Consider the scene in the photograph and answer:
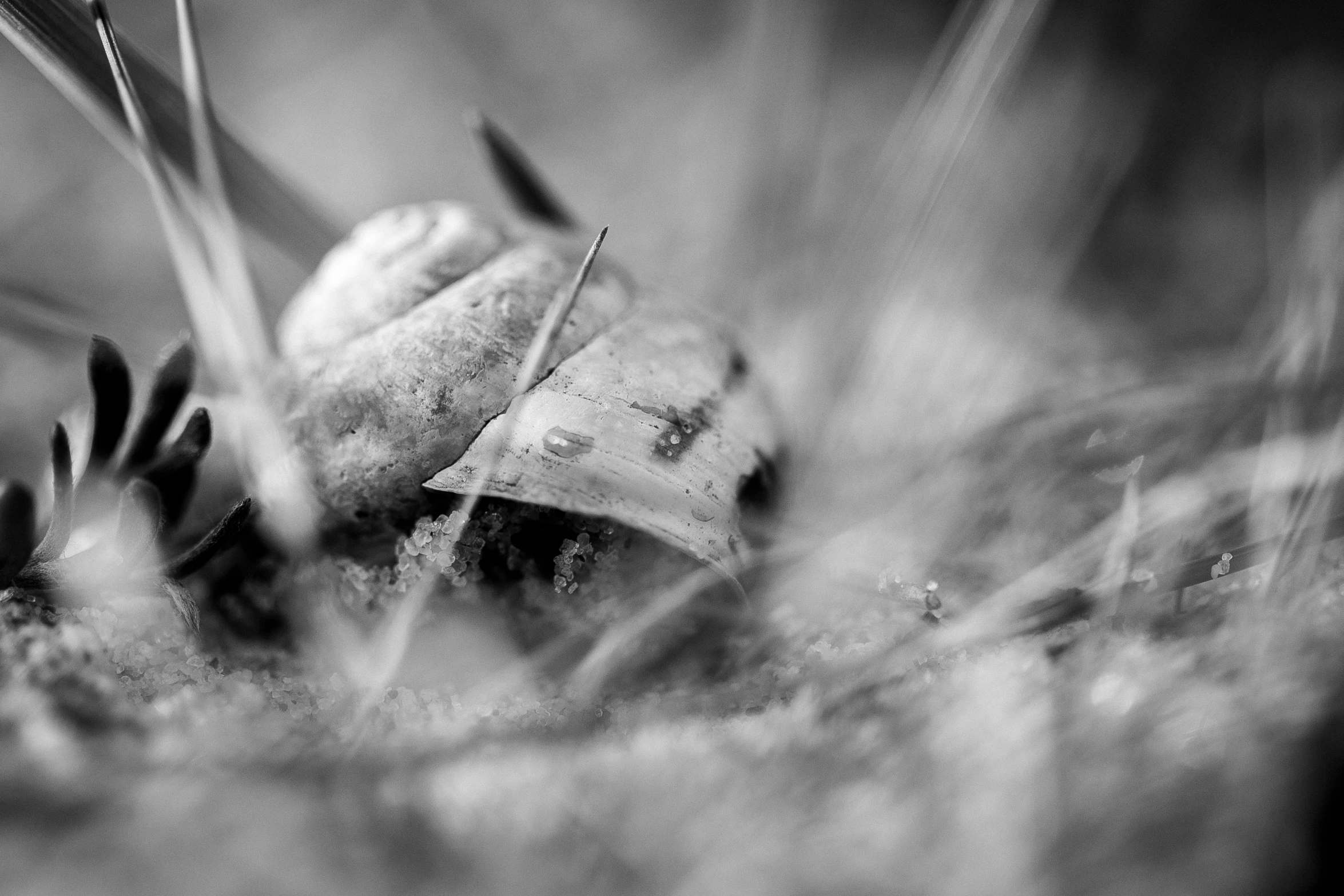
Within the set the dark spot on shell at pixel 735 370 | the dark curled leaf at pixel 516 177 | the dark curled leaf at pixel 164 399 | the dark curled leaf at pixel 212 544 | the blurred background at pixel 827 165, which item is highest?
the blurred background at pixel 827 165

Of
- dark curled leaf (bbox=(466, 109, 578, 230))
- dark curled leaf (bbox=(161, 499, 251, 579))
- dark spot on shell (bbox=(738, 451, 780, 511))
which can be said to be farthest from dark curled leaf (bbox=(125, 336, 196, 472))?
dark spot on shell (bbox=(738, 451, 780, 511))

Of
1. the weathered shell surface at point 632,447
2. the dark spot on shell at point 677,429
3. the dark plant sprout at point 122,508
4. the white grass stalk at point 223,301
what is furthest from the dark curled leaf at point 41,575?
the dark spot on shell at point 677,429

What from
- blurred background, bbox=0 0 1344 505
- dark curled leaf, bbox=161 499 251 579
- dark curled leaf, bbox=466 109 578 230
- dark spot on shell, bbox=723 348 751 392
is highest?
blurred background, bbox=0 0 1344 505

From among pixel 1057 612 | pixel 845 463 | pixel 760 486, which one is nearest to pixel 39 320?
pixel 760 486

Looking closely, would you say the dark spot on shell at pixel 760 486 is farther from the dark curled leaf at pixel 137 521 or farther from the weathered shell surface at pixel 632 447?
the dark curled leaf at pixel 137 521

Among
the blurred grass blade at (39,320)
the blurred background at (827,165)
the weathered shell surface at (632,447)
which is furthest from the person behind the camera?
the blurred background at (827,165)

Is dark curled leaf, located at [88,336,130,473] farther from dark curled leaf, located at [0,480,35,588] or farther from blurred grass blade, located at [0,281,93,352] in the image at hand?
blurred grass blade, located at [0,281,93,352]

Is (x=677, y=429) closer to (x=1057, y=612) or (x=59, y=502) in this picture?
(x=1057, y=612)
